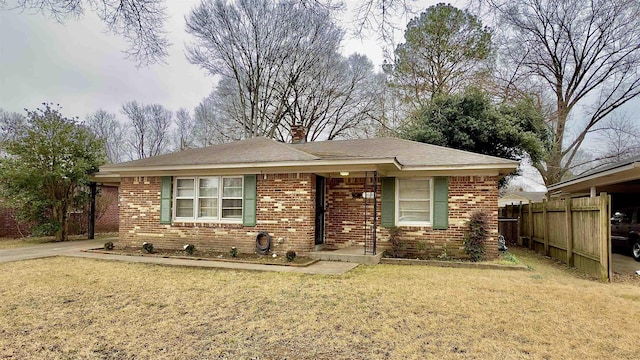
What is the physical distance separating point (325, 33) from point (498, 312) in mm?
17692

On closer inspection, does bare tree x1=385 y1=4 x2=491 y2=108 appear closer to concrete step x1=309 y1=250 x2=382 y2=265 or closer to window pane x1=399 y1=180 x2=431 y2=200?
window pane x1=399 y1=180 x2=431 y2=200

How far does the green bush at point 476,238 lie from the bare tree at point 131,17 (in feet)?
24.8

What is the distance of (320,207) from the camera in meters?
10.2

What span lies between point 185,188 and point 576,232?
32.8 feet

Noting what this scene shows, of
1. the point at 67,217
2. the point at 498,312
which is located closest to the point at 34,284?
the point at 498,312

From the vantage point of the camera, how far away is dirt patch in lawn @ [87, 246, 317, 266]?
8.52 metres

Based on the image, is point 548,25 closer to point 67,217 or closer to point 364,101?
point 364,101

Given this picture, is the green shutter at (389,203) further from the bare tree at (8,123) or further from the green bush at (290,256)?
the bare tree at (8,123)

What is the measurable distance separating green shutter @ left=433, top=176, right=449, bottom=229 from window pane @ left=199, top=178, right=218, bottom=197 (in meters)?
5.91

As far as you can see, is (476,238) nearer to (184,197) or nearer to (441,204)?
(441,204)

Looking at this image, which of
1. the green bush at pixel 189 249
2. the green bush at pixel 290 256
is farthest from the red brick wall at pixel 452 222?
the green bush at pixel 189 249

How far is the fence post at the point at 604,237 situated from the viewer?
6895 mm

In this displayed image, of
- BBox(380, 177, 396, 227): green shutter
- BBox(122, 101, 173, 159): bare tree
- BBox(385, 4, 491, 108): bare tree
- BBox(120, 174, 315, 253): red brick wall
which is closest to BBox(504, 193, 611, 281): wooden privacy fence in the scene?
BBox(380, 177, 396, 227): green shutter

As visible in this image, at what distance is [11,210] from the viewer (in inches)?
561
